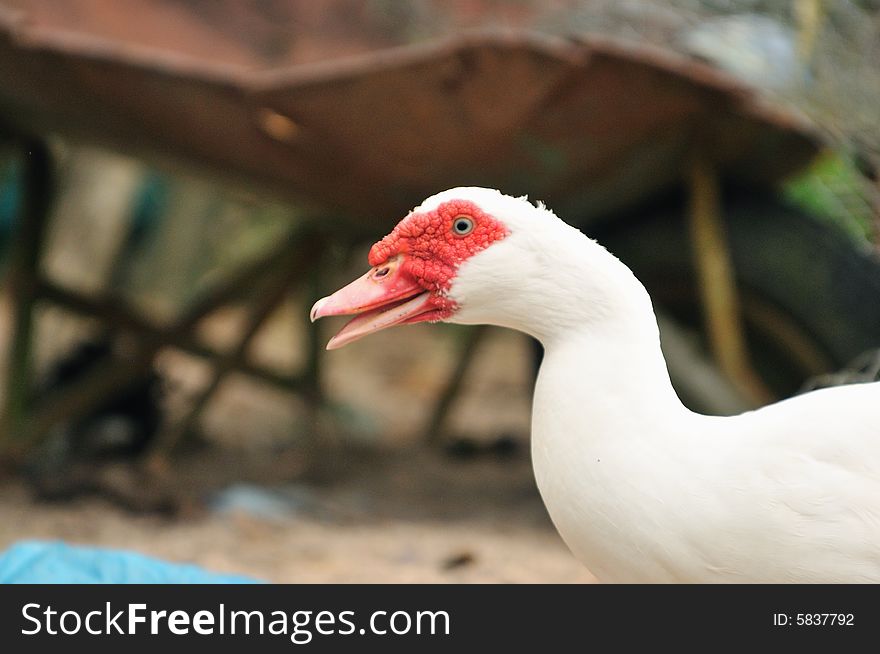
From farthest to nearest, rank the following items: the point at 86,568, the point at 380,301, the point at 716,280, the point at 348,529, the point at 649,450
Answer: the point at 348,529 < the point at 716,280 < the point at 86,568 < the point at 380,301 < the point at 649,450

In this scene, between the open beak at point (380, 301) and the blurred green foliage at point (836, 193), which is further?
the blurred green foliage at point (836, 193)

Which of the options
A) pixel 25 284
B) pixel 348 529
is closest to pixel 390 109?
pixel 348 529

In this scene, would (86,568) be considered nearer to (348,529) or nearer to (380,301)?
(380,301)

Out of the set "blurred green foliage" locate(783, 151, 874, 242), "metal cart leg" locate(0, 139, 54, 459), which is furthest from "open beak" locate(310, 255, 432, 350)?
"metal cart leg" locate(0, 139, 54, 459)

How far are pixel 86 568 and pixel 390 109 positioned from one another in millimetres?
1426

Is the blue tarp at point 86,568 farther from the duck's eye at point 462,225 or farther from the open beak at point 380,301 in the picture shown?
the duck's eye at point 462,225

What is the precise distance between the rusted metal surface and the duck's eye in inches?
50.2

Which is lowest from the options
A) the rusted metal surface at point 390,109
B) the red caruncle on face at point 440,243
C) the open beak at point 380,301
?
the open beak at point 380,301

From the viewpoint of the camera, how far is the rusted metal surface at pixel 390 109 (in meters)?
2.86

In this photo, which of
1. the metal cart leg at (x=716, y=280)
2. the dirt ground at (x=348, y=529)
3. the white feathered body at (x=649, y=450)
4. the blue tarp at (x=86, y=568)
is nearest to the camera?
the white feathered body at (x=649, y=450)

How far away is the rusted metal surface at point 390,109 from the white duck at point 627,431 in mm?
1289

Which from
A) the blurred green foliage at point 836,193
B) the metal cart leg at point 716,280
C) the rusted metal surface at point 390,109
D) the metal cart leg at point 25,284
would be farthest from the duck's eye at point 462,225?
the metal cart leg at point 25,284

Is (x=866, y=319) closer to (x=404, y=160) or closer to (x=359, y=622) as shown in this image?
(x=404, y=160)

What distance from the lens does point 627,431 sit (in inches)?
59.8
